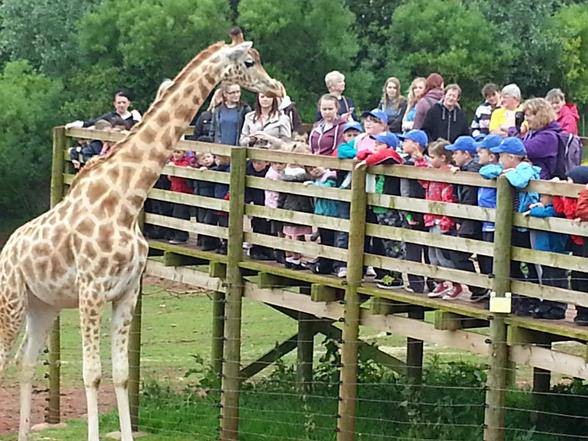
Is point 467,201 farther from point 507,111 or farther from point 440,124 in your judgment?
point 507,111

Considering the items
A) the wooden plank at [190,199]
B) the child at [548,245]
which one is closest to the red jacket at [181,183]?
the wooden plank at [190,199]

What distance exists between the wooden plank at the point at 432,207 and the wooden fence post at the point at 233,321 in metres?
1.72

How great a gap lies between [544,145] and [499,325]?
129cm

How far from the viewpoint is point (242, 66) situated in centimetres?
1068

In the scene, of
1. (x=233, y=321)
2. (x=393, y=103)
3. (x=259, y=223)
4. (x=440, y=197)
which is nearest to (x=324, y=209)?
(x=259, y=223)

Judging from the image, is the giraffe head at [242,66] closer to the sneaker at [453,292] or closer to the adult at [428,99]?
the adult at [428,99]

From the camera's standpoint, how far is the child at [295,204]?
11484 mm

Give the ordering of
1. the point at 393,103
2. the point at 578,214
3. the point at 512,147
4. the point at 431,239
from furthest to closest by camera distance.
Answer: the point at 393,103 → the point at 431,239 → the point at 512,147 → the point at 578,214

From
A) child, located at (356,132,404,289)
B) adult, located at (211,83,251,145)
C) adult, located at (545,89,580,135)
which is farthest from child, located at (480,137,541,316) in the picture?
adult, located at (211,83,251,145)

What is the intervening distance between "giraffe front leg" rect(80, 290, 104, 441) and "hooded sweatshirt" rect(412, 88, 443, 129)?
11.7ft

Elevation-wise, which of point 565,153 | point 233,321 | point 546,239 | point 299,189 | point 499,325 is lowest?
point 233,321

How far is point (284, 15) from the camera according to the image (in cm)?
2961

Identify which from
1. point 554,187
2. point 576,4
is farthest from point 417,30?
point 554,187

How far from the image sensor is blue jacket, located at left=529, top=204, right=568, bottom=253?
9.15 metres
